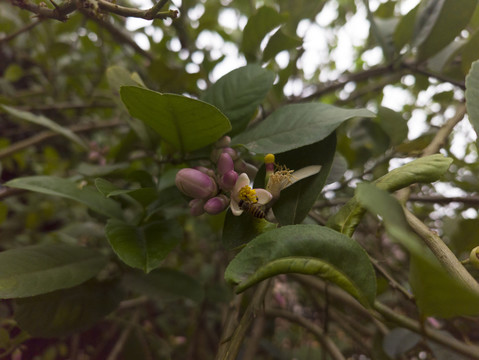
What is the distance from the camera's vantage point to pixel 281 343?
1.17m

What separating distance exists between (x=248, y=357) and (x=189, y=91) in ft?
2.10

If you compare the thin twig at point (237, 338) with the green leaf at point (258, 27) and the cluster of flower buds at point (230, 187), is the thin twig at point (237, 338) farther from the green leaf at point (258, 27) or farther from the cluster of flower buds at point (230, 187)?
the green leaf at point (258, 27)

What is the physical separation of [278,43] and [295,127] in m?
0.28

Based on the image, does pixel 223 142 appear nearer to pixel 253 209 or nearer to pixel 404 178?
pixel 253 209

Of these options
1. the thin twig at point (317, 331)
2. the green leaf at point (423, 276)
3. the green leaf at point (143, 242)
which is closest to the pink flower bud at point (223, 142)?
the green leaf at point (143, 242)

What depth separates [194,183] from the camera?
42 centimetres

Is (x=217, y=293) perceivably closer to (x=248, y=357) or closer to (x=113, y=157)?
(x=248, y=357)

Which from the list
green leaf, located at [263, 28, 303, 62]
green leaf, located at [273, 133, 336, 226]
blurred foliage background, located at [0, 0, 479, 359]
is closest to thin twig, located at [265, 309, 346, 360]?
blurred foliage background, located at [0, 0, 479, 359]

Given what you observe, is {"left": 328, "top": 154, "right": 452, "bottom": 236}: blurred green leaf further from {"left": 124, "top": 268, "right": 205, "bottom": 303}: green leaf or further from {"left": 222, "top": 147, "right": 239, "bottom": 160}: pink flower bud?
{"left": 124, "top": 268, "right": 205, "bottom": 303}: green leaf

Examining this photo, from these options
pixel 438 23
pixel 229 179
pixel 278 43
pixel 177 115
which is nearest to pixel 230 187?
pixel 229 179

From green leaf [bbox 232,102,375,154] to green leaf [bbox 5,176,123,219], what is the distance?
0.80 ft

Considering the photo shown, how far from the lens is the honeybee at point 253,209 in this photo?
398 millimetres

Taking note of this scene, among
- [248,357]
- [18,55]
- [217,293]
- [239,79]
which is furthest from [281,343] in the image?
[18,55]

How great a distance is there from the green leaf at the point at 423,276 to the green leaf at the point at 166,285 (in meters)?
0.45
